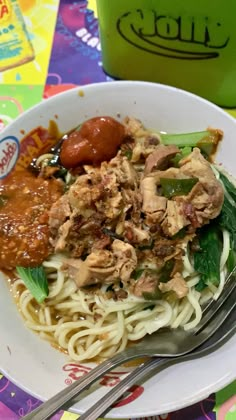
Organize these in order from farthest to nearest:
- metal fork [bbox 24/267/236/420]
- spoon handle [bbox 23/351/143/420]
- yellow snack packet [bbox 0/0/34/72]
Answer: yellow snack packet [bbox 0/0/34/72]
metal fork [bbox 24/267/236/420]
spoon handle [bbox 23/351/143/420]

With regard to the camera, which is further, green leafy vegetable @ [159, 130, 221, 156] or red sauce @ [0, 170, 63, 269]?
green leafy vegetable @ [159, 130, 221, 156]

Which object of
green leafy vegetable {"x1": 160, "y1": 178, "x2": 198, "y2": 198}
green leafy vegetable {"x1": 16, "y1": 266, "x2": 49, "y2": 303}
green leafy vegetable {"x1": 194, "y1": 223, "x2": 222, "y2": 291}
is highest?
green leafy vegetable {"x1": 160, "y1": 178, "x2": 198, "y2": 198}

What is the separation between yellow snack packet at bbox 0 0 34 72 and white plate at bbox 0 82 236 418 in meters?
0.78

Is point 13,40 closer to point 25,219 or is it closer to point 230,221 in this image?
point 25,219

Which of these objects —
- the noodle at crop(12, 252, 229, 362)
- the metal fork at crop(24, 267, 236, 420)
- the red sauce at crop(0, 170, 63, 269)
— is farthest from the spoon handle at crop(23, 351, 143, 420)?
the red sauce at crop(0, 170, 63, 269)

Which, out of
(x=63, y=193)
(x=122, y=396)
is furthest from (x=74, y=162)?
(x=122, y=396)

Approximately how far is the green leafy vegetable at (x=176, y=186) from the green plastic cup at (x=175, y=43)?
0.65 m

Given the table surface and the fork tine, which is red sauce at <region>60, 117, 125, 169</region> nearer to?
the table surface

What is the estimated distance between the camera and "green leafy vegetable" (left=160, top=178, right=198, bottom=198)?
1812 mm

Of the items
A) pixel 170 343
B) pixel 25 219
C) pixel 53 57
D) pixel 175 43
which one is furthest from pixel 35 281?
pixel 53 57

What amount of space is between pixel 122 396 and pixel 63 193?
84 cm

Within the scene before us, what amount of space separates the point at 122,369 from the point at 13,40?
187 centimetres

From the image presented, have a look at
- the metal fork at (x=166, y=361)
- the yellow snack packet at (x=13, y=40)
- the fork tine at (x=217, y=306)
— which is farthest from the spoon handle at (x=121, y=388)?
the yellow snack packet at (x=13, y=40)

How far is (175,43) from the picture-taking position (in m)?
2.10
